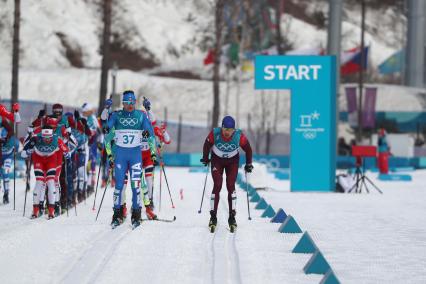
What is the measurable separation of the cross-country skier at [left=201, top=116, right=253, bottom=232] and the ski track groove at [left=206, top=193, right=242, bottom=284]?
409 millimetres

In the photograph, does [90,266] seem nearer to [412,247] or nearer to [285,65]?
[412,247]

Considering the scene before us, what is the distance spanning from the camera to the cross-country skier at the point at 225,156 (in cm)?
1289

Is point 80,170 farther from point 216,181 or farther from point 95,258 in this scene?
point 95,258

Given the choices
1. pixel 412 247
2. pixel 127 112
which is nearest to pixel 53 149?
pixel 127 112

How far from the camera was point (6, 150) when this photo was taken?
1700cm

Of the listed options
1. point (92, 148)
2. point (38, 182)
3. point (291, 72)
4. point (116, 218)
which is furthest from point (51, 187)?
point (291, 72)

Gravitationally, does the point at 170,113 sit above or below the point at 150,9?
below

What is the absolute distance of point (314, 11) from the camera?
10262 centimetres

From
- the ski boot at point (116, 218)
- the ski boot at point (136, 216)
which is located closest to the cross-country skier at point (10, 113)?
the ski boot at point (116, 218)

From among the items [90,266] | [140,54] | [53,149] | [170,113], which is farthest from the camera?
[140,54]

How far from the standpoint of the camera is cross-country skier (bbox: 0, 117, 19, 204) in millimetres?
16625

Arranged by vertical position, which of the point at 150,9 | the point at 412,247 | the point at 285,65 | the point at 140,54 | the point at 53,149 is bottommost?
the point at 412,247

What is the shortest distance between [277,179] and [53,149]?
1745cm

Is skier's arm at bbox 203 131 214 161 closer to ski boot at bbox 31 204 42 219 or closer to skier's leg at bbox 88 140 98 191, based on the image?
ski boot at bbox 31 204 42 219
